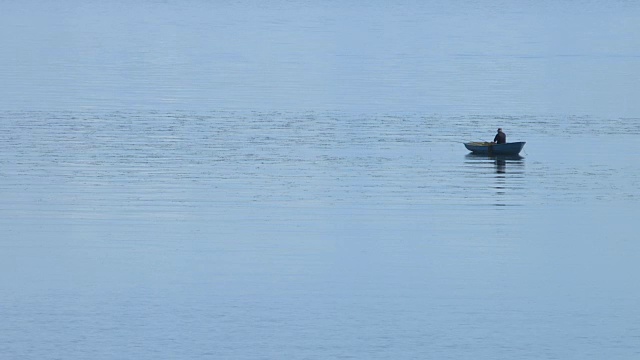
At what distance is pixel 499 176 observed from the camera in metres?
67.6

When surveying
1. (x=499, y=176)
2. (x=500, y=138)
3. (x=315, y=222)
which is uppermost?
(x=500, y=138)

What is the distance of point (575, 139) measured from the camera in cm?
8000

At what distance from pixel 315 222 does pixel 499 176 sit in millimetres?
13962

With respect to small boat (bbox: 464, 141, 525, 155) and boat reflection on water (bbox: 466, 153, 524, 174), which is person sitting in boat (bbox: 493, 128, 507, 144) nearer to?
small boat (bbox: 464, 141, 525, 155)

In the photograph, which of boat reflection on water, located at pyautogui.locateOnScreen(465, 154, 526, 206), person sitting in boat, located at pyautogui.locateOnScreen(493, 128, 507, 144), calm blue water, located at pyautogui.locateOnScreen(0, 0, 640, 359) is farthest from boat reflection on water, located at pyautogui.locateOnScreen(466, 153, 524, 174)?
person sitting in boat, located at pyautogui.locateOnScreen(493, 128, 507, 144)

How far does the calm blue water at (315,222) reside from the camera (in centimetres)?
4241

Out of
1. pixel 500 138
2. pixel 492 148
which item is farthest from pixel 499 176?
pixel 500 138

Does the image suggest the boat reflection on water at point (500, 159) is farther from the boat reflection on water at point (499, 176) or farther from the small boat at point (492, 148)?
the small boat at point (492, 148)

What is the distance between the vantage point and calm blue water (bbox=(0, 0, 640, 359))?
42.4 meters

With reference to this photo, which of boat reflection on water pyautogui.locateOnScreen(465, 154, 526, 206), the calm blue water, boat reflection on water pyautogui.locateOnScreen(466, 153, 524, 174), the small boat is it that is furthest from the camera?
the small boat

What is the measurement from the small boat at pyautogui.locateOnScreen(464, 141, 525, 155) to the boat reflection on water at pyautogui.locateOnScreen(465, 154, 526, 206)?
39 cm

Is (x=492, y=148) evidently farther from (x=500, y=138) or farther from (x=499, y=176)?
(x=499, y=176)

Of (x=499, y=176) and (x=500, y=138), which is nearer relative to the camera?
(x=499, y=176)

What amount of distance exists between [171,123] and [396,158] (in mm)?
17655
